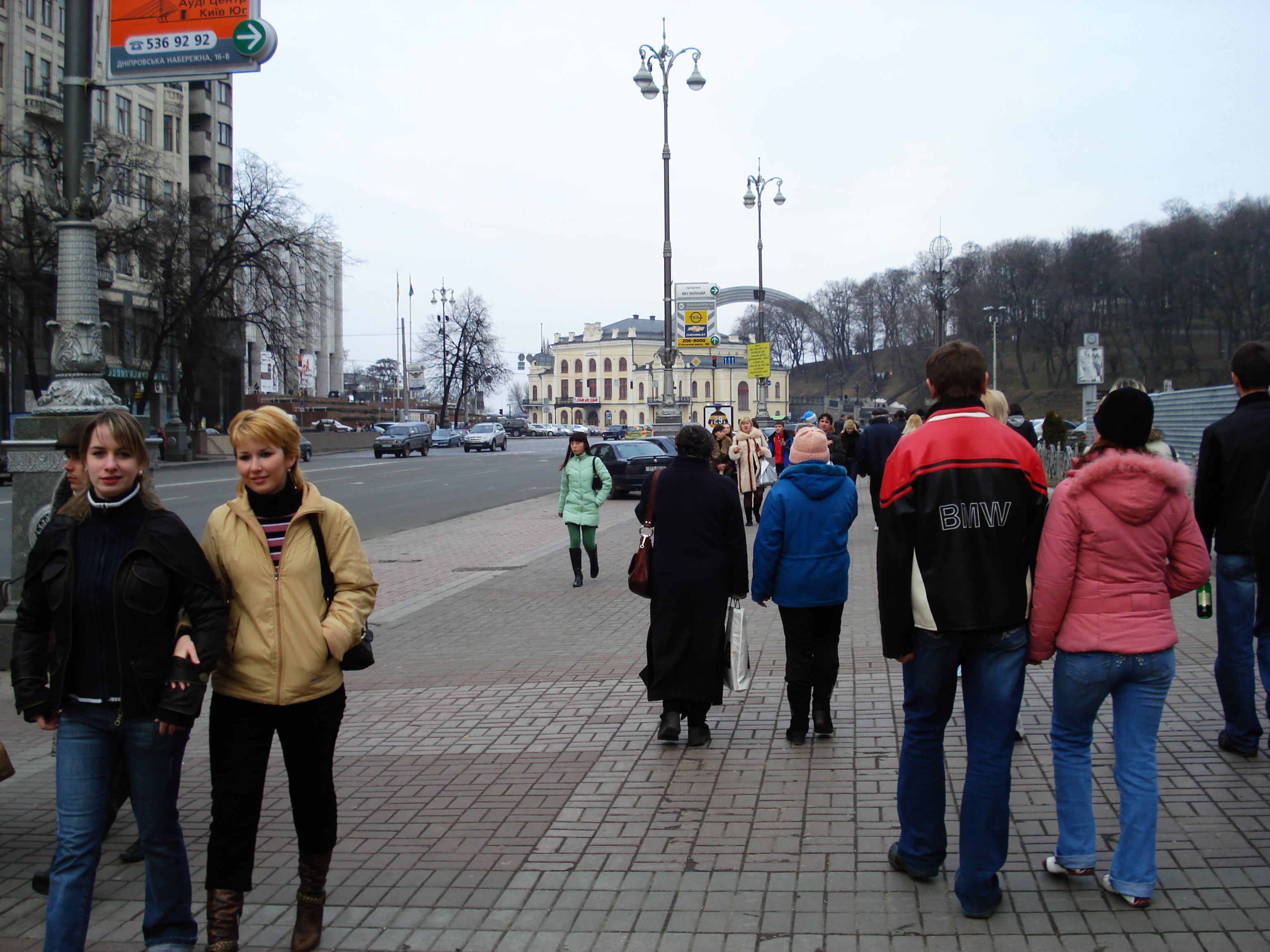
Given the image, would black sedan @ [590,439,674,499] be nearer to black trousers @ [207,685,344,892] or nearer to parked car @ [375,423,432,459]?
black trousers @ [207,685,344,892]

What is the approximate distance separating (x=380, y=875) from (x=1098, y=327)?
296 feet

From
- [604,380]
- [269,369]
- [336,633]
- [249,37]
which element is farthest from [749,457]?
[604,380]

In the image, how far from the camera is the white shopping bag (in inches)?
224

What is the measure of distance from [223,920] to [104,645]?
3.14 ft

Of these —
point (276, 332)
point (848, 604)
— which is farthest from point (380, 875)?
point (276, 332)

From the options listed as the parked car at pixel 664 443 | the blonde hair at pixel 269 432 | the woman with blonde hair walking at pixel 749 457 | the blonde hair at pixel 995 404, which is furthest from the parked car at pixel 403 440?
the blonde hair at pixel 269 432

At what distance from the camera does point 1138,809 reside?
142 inches

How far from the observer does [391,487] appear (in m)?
30.7

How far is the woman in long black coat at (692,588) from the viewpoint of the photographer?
5.69 m

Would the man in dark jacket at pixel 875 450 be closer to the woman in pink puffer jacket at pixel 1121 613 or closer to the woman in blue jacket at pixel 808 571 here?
the woman in blue jacket at pixel 808 571

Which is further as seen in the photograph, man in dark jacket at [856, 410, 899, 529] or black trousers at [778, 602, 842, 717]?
man in dark jacket at [856, 410, 899, 529]

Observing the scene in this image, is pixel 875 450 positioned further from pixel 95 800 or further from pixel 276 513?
pixel 95 800

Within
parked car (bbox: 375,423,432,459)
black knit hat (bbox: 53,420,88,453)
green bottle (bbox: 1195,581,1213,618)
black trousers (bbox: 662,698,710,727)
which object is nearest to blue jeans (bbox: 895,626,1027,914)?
green bottle (bbox: 1195,581,1213,618)

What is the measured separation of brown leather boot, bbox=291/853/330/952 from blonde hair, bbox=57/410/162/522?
1268 millimetres
